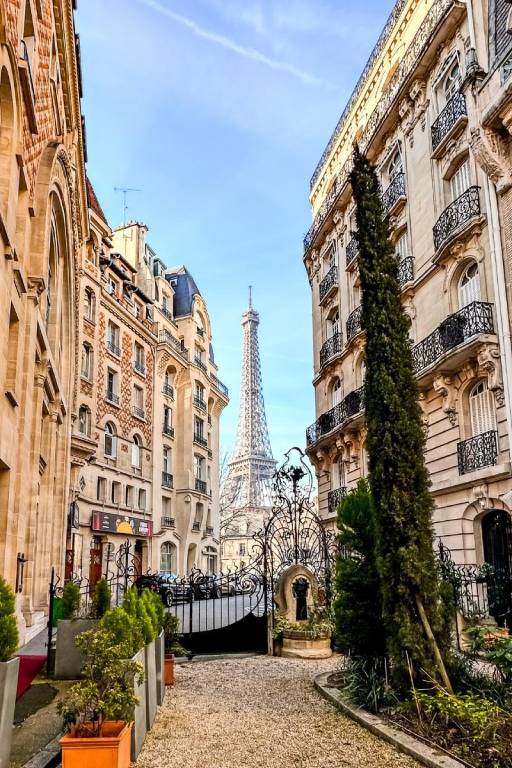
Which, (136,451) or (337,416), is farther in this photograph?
(136,451)

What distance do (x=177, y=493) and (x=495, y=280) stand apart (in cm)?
3022

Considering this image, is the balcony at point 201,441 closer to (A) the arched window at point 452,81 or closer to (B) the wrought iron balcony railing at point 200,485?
(B) the wrought iron balcony railing at point 200,485

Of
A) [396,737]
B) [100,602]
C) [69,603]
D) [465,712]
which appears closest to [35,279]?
[69,603]

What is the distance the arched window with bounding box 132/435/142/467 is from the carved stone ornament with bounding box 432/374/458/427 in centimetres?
2277

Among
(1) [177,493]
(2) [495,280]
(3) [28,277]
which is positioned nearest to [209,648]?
(3) [28,277]

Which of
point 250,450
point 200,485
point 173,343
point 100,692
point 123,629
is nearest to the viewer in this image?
point 100,692

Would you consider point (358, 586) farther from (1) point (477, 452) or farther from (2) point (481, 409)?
(2) point (481, 409)

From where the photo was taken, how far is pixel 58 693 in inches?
347

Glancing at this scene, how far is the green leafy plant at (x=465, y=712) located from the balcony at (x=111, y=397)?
28021 millimetres

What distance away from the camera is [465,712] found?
252 inches

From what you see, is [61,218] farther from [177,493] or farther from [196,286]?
[196,286]

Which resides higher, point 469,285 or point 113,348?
point 113,348

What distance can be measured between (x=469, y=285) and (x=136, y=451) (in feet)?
Result: 78.9

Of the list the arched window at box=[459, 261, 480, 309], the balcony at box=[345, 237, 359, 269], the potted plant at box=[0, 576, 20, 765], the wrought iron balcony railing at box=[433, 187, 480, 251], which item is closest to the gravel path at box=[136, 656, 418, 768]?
the potted plant at box=[0, 576, 20, 765]
